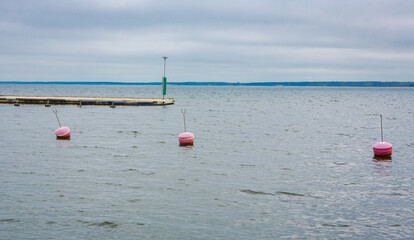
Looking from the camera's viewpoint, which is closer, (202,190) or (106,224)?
(106,224)

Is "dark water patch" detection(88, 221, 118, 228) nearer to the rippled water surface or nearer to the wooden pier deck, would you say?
the rippled water surface

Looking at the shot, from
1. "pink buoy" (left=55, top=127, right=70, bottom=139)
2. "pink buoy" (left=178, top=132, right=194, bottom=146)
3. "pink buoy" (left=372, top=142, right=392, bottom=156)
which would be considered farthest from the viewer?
"pink buoy" (left=55, top=127, right=70, bottom=139)

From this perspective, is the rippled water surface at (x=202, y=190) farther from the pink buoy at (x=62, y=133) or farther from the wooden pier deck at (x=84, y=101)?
the wooden pier deck at (x=84, y=101)

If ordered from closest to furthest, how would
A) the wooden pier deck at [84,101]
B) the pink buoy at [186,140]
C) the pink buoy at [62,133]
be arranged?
the pink buoy at [186,140] < the pink buoy at [62,133] < the wooden pier deck at [84,101]

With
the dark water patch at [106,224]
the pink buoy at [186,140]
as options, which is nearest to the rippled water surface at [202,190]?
the dark water patch at [106,224]

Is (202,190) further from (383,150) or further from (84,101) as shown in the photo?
(84,101)

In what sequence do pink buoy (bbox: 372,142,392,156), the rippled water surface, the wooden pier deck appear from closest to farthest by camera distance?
the rippled water surface < pink buoy (bbox: 372,142,392,156) < the wooden pier deck

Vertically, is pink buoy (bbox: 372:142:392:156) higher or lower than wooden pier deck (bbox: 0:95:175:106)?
lower

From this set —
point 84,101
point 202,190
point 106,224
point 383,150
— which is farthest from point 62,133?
point 84,101

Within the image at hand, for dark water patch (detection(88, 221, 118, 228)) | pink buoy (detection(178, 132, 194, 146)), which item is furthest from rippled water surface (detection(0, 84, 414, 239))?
pink buoy (detection(178, 132, 194, 146))

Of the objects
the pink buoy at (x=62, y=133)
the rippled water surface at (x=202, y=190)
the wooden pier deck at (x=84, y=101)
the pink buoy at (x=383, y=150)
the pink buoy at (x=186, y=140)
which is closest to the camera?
the rippled water surface at (x=202, y=190)

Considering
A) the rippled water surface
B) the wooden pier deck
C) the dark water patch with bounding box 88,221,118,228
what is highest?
the wooden pier deck

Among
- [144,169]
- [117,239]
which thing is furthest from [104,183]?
[117,239]

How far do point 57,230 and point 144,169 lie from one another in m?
10.5
